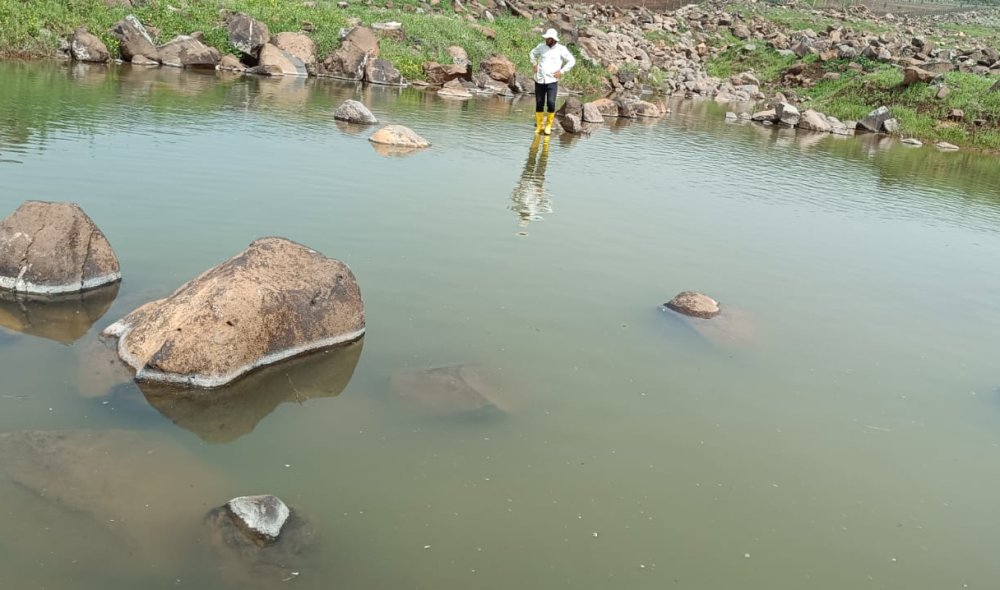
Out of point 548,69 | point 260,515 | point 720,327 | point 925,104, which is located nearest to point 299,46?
point 548,69

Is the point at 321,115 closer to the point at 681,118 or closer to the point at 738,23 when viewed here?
the point at 681,118

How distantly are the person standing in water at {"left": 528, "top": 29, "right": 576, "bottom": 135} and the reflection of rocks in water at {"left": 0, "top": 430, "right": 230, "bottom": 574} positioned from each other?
13.1 metres

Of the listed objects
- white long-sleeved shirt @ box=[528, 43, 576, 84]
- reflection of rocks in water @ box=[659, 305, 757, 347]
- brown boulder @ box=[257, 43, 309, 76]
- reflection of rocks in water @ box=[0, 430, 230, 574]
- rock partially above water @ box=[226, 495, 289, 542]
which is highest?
white long-sleeved shirt @ box=[528, 43, 576, 84]

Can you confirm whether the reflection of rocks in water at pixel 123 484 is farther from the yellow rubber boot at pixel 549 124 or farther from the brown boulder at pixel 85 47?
the brown boulder at pixel 85 47

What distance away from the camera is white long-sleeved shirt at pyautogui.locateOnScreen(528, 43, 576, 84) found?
16.7m

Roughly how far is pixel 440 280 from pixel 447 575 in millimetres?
4106

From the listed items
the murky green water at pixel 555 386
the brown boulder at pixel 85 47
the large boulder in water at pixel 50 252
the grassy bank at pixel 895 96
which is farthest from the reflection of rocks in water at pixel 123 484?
the grassy bank at pixel 895 96

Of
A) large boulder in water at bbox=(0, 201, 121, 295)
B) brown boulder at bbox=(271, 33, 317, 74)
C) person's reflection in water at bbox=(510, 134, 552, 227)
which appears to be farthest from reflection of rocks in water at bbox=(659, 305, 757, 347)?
brown boulder at bbox=(271, 33, 317, 74)

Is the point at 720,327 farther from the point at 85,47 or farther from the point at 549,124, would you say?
the point at 85,47

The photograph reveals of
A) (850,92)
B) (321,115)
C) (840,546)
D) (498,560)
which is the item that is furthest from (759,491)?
(850,92)

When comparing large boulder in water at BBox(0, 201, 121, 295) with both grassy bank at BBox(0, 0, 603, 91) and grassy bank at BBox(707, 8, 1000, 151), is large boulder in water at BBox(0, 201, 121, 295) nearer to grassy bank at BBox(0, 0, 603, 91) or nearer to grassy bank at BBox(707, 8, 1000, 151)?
grassy bank at BBox(0, 0, 603, 91)

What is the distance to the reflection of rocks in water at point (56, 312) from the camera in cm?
608

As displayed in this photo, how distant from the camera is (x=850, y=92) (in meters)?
29.8

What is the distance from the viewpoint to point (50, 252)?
6.73 m
